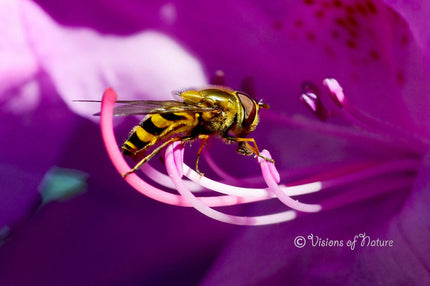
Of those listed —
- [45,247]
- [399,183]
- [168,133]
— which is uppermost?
[168,133]

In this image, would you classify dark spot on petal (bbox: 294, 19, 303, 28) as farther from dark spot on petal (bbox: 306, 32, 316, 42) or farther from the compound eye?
the compound eye

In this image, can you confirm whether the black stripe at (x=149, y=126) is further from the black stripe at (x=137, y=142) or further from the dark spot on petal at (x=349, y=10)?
the dark spot on petal at (x=349, y=10)

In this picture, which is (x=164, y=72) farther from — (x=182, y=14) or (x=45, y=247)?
(x=45, y=247)

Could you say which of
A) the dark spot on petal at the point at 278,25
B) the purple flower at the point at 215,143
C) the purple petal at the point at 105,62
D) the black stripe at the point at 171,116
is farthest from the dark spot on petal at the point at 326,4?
the black stripe at the point at 171,116

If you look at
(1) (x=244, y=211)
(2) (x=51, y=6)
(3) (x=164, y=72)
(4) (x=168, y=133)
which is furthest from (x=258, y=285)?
(2) (x=51, y=6)

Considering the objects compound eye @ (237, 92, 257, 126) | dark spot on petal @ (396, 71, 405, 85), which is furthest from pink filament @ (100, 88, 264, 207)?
dark spot on petal @ (396, 71, 405, 85)

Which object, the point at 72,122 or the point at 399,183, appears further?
the point at 72,122

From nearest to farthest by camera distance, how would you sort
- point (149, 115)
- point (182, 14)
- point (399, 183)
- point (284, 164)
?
point (149, 115)
point (399, 183)
point (182, 14)
point (284, 164)
